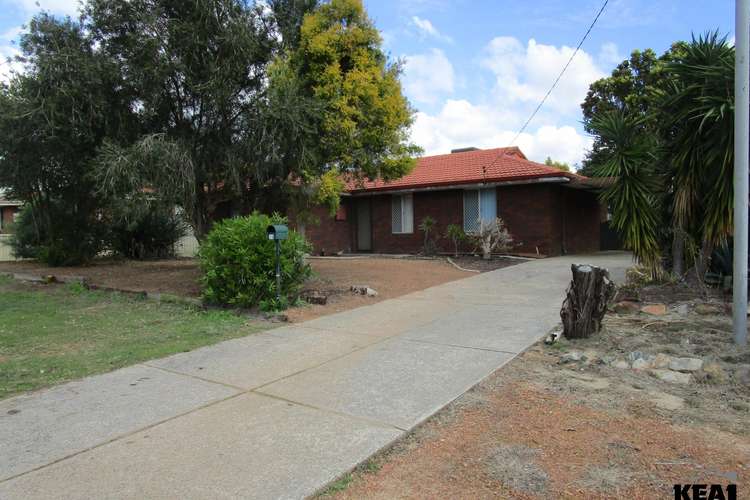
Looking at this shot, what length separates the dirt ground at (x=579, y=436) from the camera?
304 cm

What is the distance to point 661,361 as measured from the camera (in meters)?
5.25

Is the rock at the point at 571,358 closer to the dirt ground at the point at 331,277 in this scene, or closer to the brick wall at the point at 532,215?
the dirt ground at the point at 331,277

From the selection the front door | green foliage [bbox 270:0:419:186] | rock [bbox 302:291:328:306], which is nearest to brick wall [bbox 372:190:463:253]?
the front door

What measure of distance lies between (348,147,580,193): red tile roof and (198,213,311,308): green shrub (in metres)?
8.17

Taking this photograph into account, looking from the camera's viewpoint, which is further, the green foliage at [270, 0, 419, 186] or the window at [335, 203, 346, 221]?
the window at [335, 203, 346, 221]

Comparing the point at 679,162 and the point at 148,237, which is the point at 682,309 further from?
the point at 148,237

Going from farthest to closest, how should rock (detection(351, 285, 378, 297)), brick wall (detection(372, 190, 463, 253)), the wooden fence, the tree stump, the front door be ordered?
the wooden fence < the front door < brick wall (detection(372, 190, 463, 253)) < rock (detection(351, 285, 378, 297)) < the tree stump

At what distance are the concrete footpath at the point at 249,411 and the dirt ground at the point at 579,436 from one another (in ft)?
0.82

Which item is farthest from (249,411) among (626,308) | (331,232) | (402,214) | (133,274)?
(331,232)

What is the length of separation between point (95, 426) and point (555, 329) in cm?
542

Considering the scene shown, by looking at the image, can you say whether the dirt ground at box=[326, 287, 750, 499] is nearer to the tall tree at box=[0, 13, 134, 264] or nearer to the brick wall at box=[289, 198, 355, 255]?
the tall tree at box=[0, 13, 134, 264]

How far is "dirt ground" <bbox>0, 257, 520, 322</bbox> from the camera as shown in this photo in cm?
998

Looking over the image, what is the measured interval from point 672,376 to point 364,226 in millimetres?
18556

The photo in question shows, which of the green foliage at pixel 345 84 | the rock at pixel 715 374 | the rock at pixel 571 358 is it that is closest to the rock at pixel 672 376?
the rock at pixel 715 374
